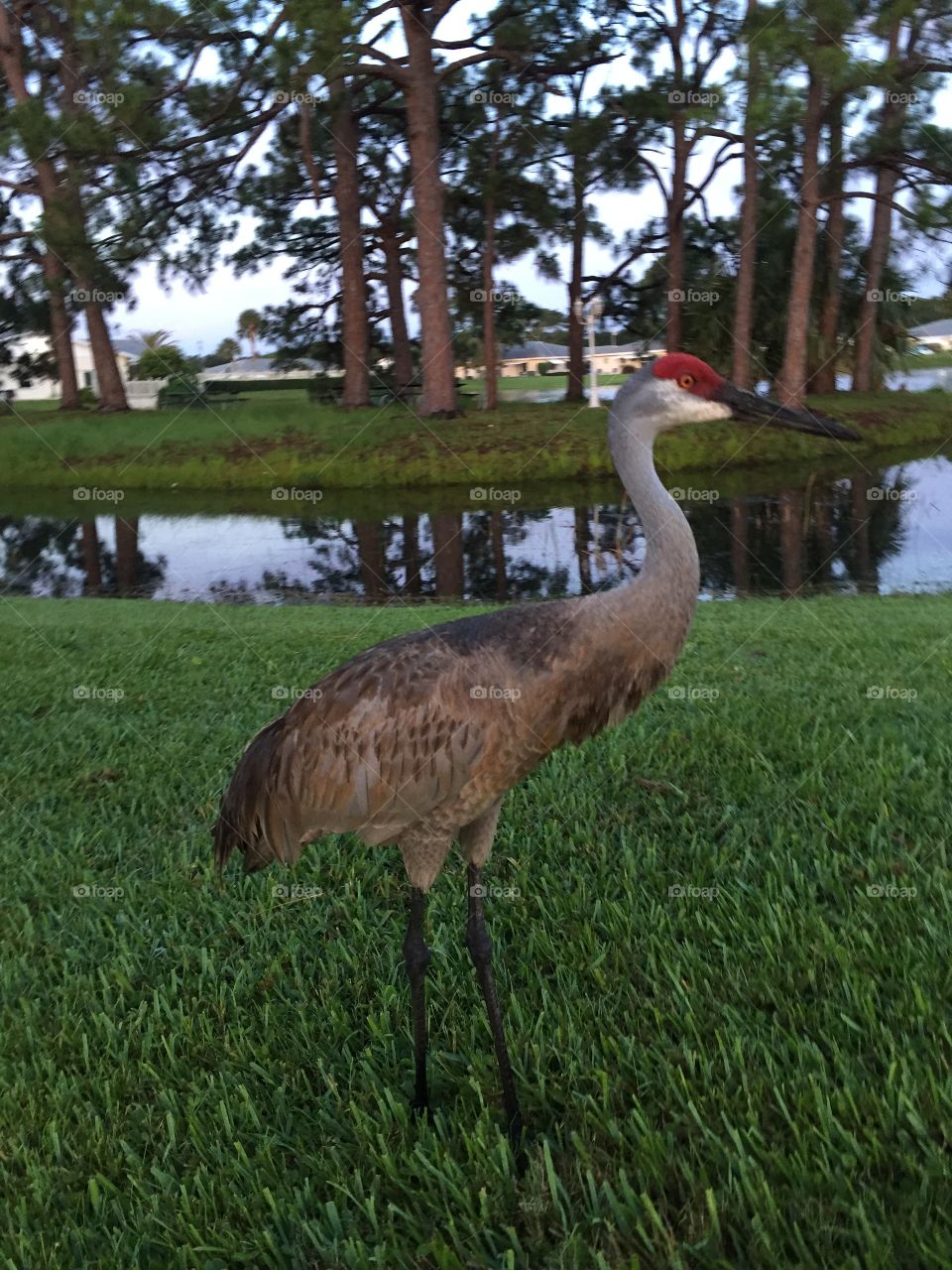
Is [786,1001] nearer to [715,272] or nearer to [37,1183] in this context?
[37,1183]

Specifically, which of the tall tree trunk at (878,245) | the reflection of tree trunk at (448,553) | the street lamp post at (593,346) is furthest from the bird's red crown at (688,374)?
the street lamp post at (593,346)

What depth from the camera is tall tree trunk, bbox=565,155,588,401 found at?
71.0 feet

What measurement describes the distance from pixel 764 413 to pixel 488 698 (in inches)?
40.7

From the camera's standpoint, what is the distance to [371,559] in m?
11.8

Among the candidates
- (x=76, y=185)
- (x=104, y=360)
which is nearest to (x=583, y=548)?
(x=76, y=185)

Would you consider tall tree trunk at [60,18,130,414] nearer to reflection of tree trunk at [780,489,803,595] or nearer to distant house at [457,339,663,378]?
reflection of tree trunk at [780,489,803,595]

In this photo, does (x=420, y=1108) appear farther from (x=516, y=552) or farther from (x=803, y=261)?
(x=803, y=261)

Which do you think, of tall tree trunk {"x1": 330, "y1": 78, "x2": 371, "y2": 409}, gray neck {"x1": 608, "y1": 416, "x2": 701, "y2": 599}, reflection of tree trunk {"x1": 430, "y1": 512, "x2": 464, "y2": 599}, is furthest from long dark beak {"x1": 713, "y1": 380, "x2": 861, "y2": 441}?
tall tree trunk {"x1": 330, "y1": 78, "x2": 371, "y2": 409}

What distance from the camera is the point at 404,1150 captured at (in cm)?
207

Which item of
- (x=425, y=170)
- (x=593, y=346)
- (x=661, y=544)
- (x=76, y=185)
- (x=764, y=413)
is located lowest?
(x=661, y=544)

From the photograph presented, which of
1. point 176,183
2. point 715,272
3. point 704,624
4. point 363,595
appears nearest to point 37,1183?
point 704,624

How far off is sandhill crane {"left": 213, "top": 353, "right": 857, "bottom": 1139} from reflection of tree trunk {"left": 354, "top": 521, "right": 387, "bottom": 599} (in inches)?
292

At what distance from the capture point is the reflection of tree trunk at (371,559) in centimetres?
1016

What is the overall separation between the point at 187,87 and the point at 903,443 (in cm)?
1535
